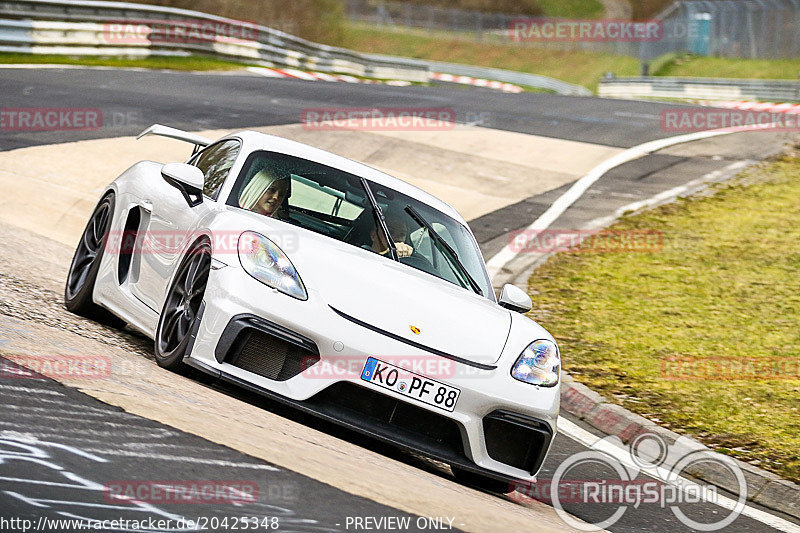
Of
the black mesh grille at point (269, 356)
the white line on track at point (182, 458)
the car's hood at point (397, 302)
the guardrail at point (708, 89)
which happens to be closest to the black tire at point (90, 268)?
the car's hood at point (397, 302)

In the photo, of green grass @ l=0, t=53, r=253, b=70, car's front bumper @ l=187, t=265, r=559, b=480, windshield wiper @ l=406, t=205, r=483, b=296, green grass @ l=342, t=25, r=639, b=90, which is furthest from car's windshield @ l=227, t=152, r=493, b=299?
green grass @ l=342, t=25, r=639, b=90

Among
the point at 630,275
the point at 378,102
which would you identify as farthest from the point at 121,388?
the point at 378,102

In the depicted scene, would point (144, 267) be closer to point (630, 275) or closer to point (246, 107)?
point (630, 275)

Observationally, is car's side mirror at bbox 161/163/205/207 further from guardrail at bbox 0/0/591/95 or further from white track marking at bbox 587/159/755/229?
guardrail at bbox 0/0/591/95

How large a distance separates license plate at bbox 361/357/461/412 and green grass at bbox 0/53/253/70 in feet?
65.3

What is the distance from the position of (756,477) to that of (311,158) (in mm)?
3239

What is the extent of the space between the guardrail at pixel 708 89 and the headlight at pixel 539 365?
31.4m

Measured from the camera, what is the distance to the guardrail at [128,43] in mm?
24484

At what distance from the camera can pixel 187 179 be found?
609 centimetres

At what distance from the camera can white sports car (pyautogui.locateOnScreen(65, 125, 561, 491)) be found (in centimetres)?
513

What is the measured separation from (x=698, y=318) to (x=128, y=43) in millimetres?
19883

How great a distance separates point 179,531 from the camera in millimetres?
3387

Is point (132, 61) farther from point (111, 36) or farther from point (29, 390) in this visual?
point (29, 390)

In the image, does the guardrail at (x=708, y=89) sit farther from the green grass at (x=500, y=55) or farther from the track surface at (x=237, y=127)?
the green grass at (x=500, y=55)
